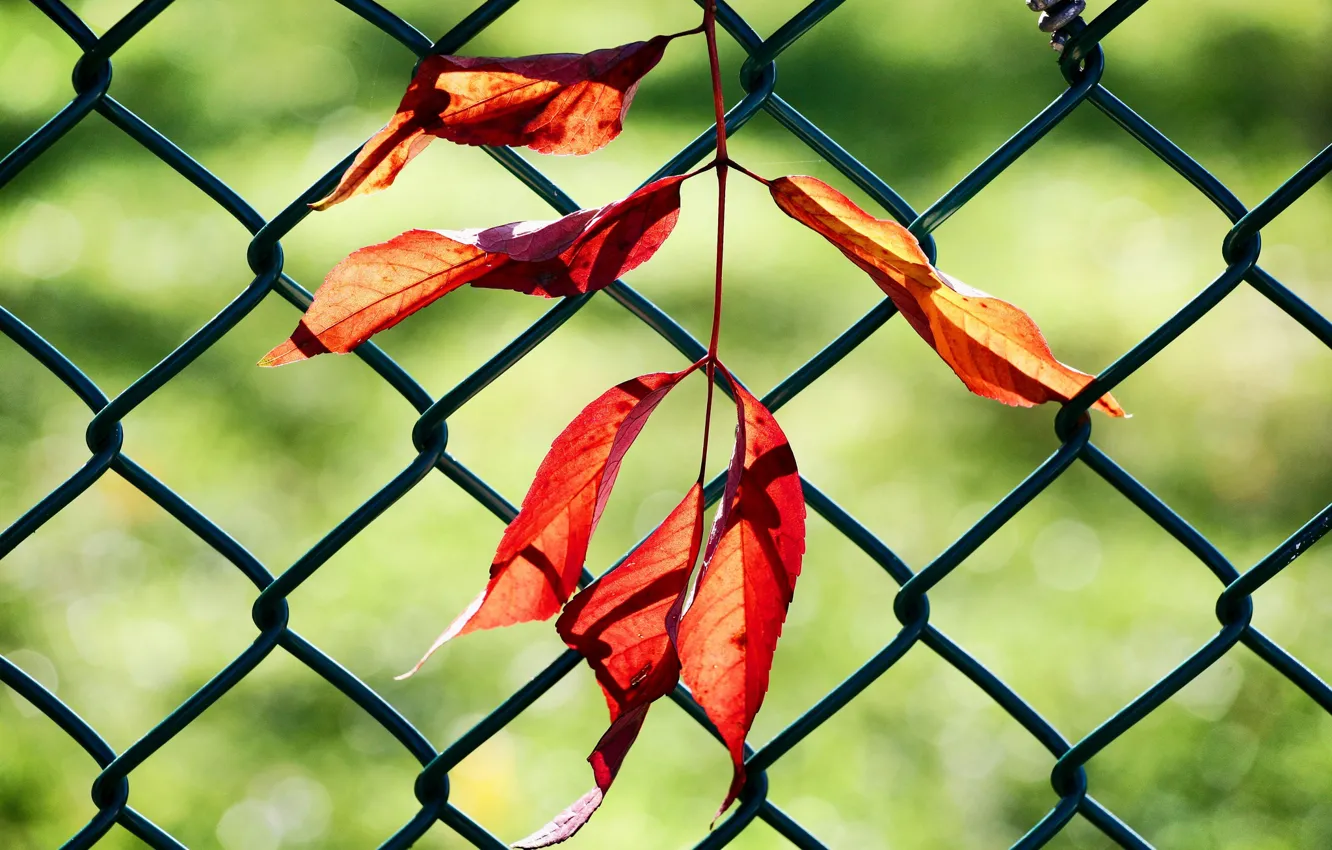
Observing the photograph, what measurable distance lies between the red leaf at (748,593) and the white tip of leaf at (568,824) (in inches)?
2.6

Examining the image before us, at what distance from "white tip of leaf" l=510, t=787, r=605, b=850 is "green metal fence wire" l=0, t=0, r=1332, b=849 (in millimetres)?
203

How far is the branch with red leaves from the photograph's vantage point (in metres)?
0.55

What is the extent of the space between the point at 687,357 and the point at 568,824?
31cm

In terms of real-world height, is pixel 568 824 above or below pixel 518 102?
below

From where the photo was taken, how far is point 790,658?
172cm

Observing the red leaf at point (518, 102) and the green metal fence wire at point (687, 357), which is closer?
the red leaf at point (518, 102)

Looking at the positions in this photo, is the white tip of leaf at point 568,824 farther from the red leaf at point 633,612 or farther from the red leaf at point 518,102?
the red leaf at point 518,102

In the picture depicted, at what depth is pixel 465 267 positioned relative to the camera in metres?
0.56

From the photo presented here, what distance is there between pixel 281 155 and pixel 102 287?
0.45 m

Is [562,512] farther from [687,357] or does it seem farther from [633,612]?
[687,357]

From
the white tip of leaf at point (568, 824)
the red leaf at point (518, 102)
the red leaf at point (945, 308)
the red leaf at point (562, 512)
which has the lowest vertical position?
the white tip of leaf at point (568, 824)

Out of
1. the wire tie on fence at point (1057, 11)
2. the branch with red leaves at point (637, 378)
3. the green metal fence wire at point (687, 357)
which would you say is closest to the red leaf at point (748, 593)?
the branch with red leaves at point (637, 378)

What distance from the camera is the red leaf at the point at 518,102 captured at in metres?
0.56

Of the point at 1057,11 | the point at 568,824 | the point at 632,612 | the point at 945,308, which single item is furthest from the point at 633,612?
the point at 1057,11
